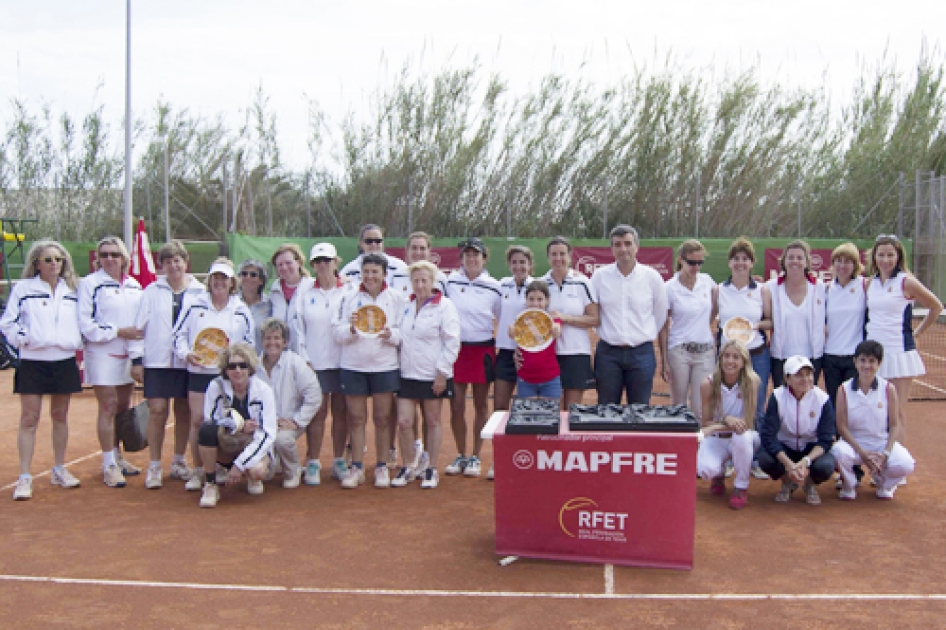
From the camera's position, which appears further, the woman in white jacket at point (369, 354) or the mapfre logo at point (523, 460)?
the woman in white jacket at point (369, 354)

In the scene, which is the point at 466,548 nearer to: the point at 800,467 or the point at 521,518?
the point at 521,518

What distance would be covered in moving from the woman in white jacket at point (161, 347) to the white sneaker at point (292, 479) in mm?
918

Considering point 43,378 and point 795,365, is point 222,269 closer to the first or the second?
point 43,378

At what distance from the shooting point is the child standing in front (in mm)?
6039

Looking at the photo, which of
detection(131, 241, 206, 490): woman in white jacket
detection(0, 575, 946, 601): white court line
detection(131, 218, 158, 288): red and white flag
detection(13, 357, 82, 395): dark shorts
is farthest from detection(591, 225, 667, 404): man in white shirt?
detection(131, 218, 158, 288): red and white flag

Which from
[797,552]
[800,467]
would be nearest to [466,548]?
[797,552]

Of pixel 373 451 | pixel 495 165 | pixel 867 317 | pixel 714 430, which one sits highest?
pixel 495 165

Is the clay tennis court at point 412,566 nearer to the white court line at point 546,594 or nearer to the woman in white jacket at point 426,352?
the white court line at point 546,594

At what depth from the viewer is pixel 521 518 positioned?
470cm

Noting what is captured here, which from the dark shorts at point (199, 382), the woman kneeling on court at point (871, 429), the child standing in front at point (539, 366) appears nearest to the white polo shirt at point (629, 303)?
the child standing in front at point (539, 366)

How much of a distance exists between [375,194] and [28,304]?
52.0ft

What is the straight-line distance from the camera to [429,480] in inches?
245

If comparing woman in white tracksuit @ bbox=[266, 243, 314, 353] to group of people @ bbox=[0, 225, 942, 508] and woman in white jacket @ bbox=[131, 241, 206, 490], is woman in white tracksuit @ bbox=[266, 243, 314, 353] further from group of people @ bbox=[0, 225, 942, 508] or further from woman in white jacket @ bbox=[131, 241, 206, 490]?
woman in white jacket @ bbox=[131, 241, 206, 490]

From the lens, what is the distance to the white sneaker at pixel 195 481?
6168mm
